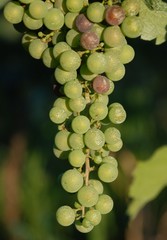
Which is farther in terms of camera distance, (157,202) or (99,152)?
(157,202)

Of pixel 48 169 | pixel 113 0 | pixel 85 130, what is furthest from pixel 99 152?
pixel 48 169

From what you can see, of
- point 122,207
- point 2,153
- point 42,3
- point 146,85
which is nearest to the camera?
point 42,3

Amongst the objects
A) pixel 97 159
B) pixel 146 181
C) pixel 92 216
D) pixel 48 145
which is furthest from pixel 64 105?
pixel 48 145

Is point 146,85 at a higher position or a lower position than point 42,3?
lower

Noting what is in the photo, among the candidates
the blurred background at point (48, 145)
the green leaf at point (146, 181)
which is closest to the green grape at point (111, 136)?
the green leaf at point (146, 181)

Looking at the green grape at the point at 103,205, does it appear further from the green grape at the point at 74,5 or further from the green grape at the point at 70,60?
the green grape at the point at 74,5

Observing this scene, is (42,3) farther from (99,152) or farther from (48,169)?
(48,169)

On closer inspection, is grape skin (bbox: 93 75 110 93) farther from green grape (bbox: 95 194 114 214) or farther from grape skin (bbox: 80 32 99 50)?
green grape (bbox: 95 194 114 214)
